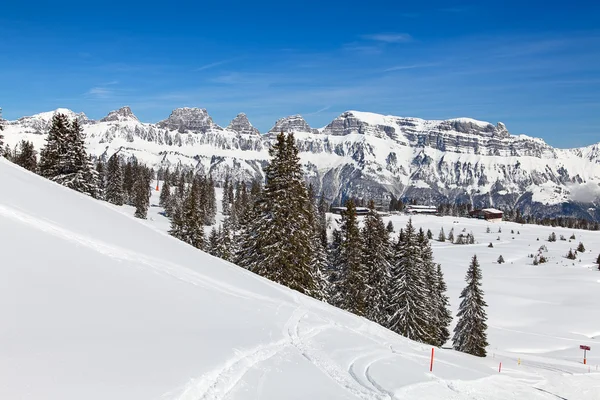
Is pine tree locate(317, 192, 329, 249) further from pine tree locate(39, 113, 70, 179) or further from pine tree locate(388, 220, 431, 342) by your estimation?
pine tree locate(39, 113, 70, 179)

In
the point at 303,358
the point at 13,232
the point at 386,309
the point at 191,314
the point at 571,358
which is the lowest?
the point at 571,358

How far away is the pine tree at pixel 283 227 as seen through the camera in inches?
1308

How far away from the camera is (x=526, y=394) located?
60.3 feet

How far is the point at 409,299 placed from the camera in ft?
126

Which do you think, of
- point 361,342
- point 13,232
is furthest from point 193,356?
point 361,342

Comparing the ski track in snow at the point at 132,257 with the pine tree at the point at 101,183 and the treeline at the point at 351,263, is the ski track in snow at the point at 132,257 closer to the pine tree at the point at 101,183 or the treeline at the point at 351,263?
the treeline at the point at 351,263

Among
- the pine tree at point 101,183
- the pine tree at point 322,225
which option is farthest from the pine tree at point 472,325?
the pine tree at point 101,183

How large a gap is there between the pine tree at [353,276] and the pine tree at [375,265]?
0.71 metres

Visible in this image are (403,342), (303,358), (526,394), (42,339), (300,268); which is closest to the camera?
(42,339)

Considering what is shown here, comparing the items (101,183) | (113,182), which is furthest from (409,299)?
(113,182)

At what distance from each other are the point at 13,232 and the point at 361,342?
14080mm

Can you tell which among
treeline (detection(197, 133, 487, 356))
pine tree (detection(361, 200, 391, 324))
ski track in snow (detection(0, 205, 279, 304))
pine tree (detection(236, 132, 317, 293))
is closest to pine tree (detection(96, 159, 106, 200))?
A: treeline (detection(197, 133, 487, 356))

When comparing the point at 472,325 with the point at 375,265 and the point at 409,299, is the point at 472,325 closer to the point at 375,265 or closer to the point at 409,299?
the point at 409,299

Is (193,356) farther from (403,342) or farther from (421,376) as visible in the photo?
(403,342)
